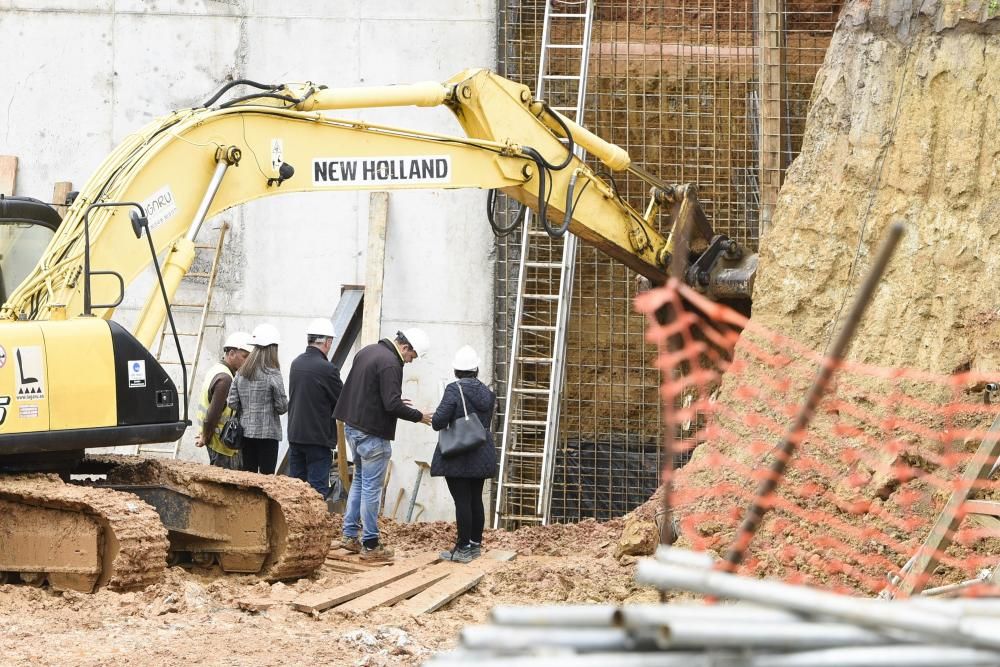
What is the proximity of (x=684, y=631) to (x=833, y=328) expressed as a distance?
6.65 metres

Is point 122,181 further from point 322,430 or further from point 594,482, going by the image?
point 594,482

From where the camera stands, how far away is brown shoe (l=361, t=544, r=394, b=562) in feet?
32.0

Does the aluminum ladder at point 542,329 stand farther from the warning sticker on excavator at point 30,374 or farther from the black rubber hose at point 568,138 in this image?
the warning sticker on excavator at point 30,374

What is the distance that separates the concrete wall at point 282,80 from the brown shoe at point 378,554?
2980 millimetres

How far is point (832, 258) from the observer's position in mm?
8906

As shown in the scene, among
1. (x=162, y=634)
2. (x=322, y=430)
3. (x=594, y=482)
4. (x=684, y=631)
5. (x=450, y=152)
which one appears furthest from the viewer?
(x=594, y=482)

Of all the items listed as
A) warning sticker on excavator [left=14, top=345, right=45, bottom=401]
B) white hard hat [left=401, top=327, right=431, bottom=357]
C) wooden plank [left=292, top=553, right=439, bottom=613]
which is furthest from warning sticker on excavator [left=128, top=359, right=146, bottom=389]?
white hard hat [left=401, top=327, right=431, bottom=357]

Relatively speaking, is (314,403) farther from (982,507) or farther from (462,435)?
(982,507)

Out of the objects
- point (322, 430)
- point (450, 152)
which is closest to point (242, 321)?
point (322, 430)

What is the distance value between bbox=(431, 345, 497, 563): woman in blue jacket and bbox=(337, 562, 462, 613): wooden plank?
1.21 feet

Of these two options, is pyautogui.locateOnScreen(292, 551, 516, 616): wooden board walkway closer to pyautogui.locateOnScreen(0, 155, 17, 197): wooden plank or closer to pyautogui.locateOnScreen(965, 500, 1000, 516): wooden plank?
pyautogui.locateOnScreen(965, 500, 1000, 516): wooden plank

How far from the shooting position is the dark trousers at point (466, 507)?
974 cm

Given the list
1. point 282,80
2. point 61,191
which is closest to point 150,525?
point 61,191

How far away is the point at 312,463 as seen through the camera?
1068 centimetres
